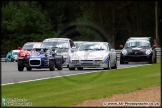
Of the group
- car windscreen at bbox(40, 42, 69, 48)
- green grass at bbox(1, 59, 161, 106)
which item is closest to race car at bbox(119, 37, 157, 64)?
car windscreen at bbox(40, 42, 69, 48)

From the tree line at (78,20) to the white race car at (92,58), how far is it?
34.4m

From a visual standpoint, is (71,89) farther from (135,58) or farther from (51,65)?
(135,58)

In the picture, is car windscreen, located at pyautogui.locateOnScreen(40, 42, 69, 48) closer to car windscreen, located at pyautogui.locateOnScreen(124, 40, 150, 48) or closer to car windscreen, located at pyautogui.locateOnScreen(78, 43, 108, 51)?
car windscreen, located at pyautogui.locateOnScreen(78, 43, 108, 51)

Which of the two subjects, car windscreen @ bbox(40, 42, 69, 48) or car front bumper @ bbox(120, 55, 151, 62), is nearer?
car windscreen @ bbox(40, 42, 69, 48)

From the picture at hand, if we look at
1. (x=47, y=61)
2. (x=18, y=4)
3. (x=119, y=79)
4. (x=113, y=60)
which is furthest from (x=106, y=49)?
(x=18, y=4)

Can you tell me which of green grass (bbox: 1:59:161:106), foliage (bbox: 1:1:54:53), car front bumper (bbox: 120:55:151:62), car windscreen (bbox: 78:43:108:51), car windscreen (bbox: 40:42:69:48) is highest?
foliage (bbox: 1:1:54:53)

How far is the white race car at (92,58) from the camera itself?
2755cm

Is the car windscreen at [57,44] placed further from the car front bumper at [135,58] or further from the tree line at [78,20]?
the tree line at [78,20]

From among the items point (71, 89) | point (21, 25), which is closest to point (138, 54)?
point (71, 89)

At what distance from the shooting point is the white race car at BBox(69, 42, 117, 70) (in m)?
27.5

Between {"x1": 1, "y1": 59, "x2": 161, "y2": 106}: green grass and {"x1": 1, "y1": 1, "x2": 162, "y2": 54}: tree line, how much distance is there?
43130 mm

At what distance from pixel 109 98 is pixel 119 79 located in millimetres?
6104

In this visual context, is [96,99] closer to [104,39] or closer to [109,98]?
[109,98]

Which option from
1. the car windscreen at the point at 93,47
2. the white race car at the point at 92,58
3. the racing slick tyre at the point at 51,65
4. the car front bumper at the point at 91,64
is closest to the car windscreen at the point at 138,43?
the car windscreen at the point at 93,47
